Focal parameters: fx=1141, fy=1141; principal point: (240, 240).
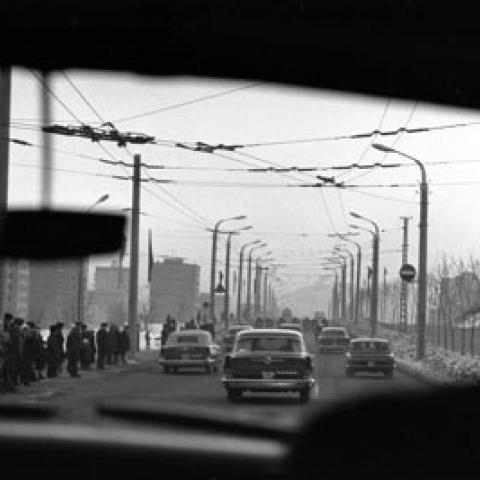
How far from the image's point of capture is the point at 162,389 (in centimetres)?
2241

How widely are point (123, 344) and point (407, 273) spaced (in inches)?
429

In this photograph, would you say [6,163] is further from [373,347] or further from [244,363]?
[373,347]

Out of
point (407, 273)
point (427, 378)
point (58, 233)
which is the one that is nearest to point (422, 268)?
point (407, 273)

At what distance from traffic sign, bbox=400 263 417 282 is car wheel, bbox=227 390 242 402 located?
21722mm

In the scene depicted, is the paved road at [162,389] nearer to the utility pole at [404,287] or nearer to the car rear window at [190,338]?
the car rear window at [190,338]

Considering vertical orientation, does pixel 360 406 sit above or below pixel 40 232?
below

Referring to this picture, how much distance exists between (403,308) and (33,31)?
172 feet

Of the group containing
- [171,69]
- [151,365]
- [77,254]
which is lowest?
[151,365]

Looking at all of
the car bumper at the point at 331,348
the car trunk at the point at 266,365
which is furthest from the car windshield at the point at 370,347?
the car bumper at the point at 331,348

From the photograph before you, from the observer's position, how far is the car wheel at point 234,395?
56.5 ft

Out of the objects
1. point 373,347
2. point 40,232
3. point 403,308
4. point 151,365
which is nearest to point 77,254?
point 40,232

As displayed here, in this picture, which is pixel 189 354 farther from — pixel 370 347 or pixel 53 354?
pixel 53 354

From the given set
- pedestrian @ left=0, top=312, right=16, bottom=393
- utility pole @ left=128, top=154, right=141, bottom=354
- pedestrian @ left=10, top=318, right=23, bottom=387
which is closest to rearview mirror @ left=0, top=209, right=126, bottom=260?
pedestrian @ left=0, top=312, right=16, bottom=393

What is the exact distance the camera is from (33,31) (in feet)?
15.8
